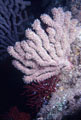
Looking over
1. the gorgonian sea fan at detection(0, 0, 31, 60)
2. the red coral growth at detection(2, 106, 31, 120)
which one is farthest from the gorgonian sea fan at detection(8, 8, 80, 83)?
the gorgonian sea fan at detection(0, 0, 31, 60)

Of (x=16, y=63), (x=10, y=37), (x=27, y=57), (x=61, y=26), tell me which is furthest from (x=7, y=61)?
(x=61, y=26)

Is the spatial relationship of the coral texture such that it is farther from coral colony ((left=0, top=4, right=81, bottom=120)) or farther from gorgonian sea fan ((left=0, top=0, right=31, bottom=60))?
gorgonian sea fan ((left=0, top=0, right=31, bottom=60))

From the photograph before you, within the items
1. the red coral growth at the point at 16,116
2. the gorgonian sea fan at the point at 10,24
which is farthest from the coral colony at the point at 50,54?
the gorgonian sea fan at the point at 10,24

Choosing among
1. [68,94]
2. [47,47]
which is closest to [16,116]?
[68,94]

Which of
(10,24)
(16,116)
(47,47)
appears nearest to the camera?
(47,47)

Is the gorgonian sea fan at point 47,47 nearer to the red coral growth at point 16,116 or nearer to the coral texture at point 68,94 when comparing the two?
the coral texture at point 68,94

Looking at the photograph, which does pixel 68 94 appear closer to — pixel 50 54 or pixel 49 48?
pixel 50 54

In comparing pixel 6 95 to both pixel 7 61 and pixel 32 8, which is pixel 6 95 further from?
pixel 32 8
